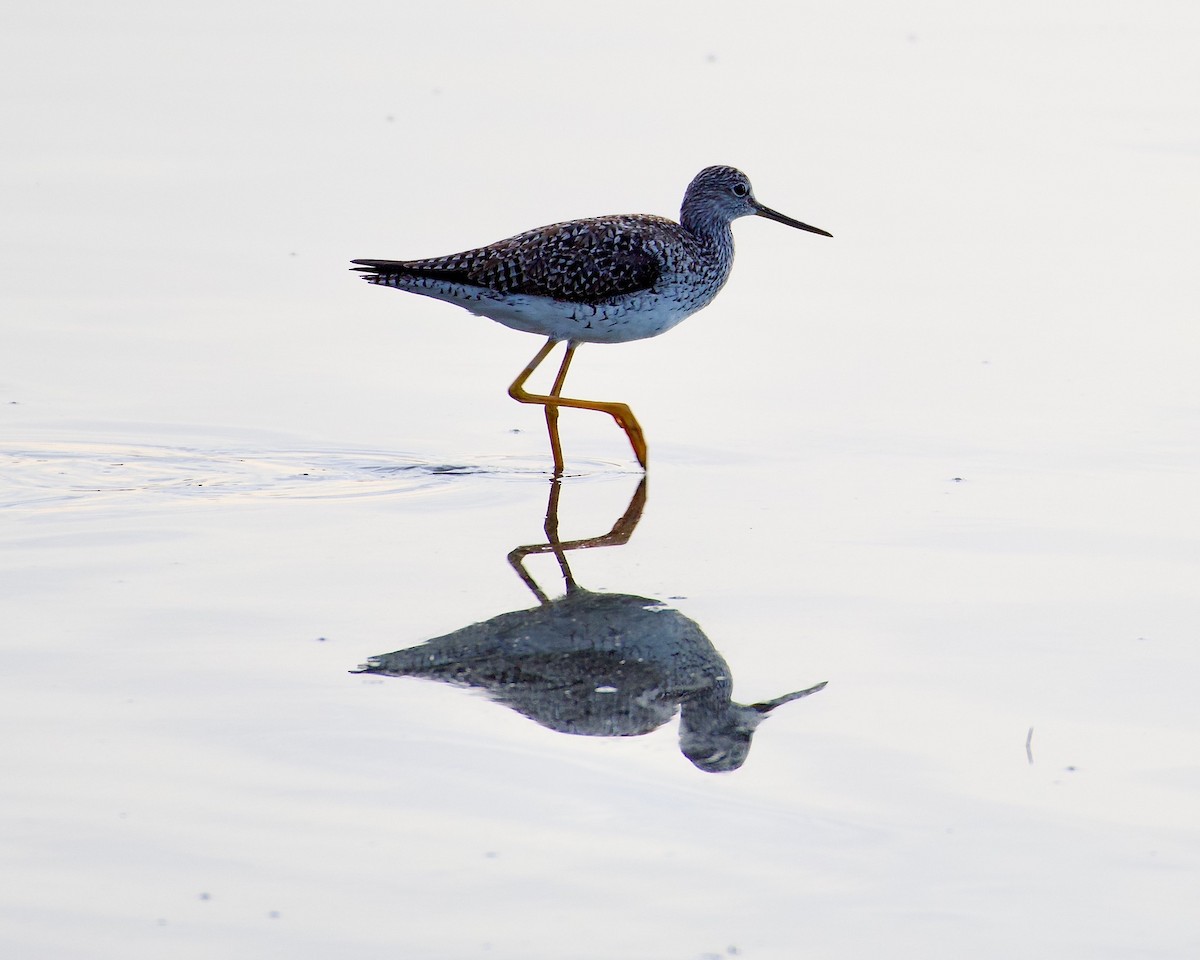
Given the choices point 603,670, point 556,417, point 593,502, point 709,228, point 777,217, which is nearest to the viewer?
point 603,670

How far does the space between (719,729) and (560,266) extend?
3486mm

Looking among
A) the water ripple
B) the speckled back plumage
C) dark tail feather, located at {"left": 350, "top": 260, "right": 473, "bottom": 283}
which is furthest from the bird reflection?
dark tail feather, located at {"left": 350, "top": 260, "right": 473, "bottom": 283}

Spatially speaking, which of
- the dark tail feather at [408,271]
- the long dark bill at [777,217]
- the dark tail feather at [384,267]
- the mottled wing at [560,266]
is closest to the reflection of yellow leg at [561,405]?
the mottled wing at [560,266]

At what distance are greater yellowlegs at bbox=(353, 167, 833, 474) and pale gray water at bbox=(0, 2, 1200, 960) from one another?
45 cm

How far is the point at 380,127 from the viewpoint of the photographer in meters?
13.1

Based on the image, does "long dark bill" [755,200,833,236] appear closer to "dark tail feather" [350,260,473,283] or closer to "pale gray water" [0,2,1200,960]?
"pale gray water" [0,2,1200,960]

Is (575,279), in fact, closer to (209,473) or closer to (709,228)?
(709,228)

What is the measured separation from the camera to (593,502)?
7891mm

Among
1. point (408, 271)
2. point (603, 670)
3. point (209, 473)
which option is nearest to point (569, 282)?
point (408, 271)

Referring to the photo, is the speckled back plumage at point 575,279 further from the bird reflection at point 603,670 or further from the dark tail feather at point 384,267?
the bird reflection at point 603,670

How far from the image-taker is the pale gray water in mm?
4699

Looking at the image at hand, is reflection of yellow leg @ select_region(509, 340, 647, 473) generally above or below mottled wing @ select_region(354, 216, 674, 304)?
below

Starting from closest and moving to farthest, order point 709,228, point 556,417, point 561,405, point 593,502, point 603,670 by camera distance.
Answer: point 603,670, point 593,502, point 556,417, point 561,405, point 709,228

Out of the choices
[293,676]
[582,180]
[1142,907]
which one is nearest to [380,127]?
[582,180]
